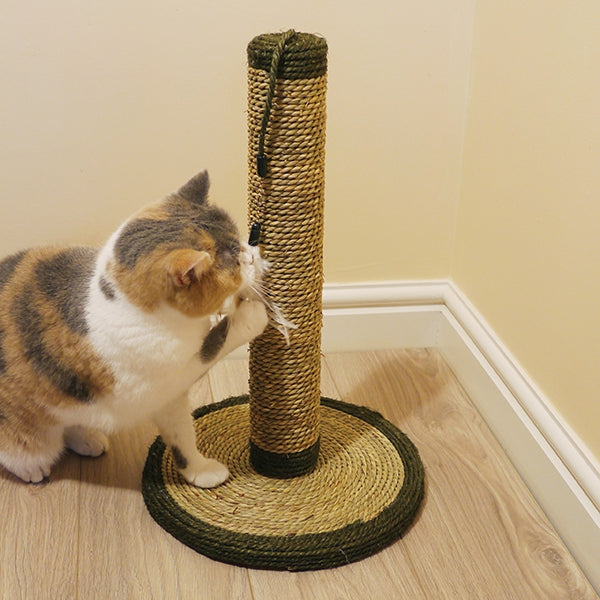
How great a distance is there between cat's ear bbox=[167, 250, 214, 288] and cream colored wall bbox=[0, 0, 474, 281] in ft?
1.87

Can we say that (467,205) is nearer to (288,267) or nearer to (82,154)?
(288,267)

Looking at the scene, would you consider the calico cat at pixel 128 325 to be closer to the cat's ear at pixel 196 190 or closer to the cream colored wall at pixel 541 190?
the cat's ear at pixel 196 190

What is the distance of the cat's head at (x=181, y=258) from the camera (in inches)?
41.4

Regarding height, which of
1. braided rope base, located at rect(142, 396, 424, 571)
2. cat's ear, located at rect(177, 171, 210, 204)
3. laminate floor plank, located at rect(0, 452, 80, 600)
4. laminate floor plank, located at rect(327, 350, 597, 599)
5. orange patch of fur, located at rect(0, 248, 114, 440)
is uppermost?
cat's ear, located at rect(177, 171, 210, 204)

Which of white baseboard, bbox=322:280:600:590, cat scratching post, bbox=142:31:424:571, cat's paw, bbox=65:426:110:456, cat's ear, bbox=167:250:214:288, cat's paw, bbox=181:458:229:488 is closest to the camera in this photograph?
cat's ear, bbox=167:250:214:288

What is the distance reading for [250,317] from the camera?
122 centimetres

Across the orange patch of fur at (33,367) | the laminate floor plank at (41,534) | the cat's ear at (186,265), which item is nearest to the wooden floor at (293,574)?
the laminate floor plank at (41,534)

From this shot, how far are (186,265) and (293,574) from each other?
51 cm

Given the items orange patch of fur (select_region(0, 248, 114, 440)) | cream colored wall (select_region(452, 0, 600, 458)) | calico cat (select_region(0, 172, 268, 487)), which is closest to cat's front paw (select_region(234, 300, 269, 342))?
calico cat (select_region(0, 172, 268, 487))

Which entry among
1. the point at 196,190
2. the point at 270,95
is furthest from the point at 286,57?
the point at 196,190

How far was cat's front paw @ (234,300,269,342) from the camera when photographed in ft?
4.01

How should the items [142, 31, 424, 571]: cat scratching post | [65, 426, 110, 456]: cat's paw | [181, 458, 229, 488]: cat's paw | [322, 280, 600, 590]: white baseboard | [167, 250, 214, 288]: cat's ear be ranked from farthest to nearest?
[65, 426, 110, 456]: cat's paw → [181, 458, 229, 488]: cat's paw → [322, 280, 600, 590]: white baseboard → [142, 31, 424, 571]: cat scratching post → [167, 250, 214, 288]: cat's ear

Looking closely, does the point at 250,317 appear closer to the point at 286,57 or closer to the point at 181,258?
the point at 181,258

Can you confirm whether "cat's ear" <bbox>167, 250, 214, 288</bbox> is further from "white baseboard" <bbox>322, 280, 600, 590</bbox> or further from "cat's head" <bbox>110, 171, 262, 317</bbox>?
"white baseboard" <bbox>322, 280, 600, 590</bbox>
